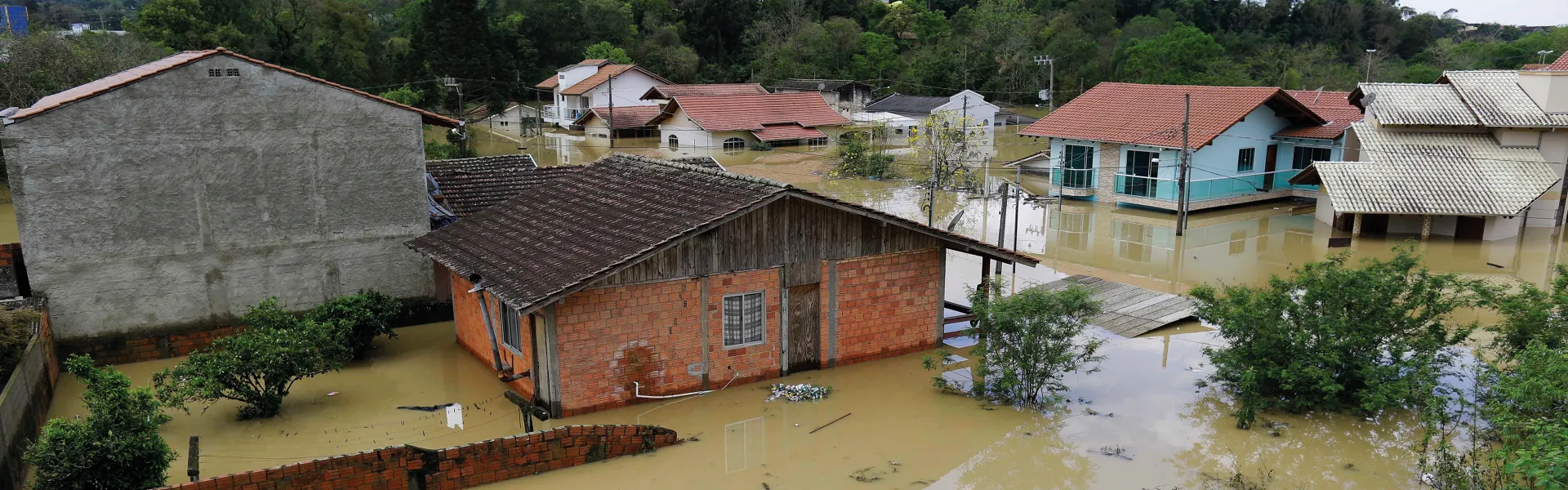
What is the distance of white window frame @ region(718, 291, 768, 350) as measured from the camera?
514 inches

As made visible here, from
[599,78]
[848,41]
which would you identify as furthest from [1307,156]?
[848,41]

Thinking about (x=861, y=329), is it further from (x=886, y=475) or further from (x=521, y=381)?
(x=521, y=381)

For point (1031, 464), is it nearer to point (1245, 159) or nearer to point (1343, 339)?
point (1343, 339)

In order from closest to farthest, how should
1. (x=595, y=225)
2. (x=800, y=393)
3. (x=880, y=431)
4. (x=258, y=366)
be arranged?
(x=258, y=366) < (x=880, y=431) < (x=800, y=393) < (x=595, y=225)

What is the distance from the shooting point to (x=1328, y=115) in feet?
106

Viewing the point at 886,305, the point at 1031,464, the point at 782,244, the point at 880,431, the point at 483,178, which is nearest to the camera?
the point at 1031,464

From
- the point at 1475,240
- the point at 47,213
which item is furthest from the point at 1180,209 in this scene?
the point at 47,213

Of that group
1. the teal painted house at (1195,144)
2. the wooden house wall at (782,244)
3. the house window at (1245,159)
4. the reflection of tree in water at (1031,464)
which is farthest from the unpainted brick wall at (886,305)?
the house window at (1245,159)

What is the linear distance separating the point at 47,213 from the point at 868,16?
68.4 meters

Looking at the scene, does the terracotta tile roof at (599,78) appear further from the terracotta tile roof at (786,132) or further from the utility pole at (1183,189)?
the utility pole at (1183,189)

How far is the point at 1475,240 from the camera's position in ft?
80.4

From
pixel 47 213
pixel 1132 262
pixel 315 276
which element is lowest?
pixel 1132 262

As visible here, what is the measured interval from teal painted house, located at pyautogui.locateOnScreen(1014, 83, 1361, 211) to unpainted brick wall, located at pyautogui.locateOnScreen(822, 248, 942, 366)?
15957 millimetres

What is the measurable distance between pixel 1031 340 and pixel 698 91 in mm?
40775
